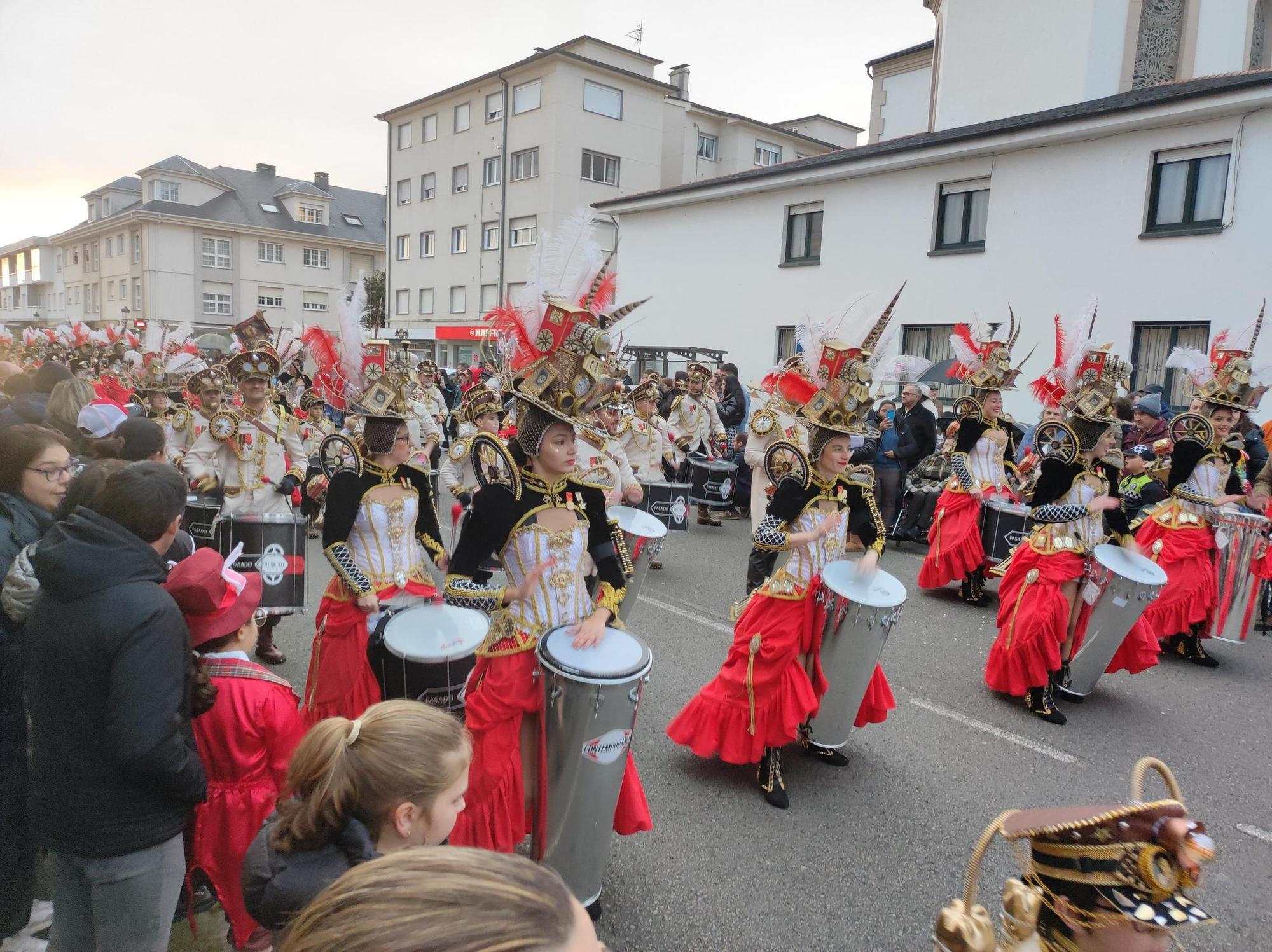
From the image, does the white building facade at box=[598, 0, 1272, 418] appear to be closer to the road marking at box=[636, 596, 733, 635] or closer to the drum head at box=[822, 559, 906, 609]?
the road marking at box=[636, 596, 733, 635]

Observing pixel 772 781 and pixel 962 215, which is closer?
pixel 772 781

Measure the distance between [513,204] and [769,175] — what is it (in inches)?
667

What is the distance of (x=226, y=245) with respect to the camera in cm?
4809

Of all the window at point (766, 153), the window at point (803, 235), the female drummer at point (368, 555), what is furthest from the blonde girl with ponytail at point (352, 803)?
the window at point (766, 153)

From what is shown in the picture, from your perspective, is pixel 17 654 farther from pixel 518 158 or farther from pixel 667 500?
pixel 518 158

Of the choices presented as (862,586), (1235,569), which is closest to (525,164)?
(1235,569)

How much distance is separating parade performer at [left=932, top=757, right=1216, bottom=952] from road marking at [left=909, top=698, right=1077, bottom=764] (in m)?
3.59

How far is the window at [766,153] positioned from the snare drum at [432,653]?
38061mm

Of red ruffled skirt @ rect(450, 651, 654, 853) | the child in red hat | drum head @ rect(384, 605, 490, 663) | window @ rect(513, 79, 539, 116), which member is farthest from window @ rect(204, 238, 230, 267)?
the child in red hat

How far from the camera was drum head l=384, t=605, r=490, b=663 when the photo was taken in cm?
356

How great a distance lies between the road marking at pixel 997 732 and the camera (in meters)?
5.09

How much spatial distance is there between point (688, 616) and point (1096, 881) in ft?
19.8

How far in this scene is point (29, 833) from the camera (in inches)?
118

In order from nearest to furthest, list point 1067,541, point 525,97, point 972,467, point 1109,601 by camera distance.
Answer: point 1109,601 → point 1067,541 → point 972,467 → point 525,97
